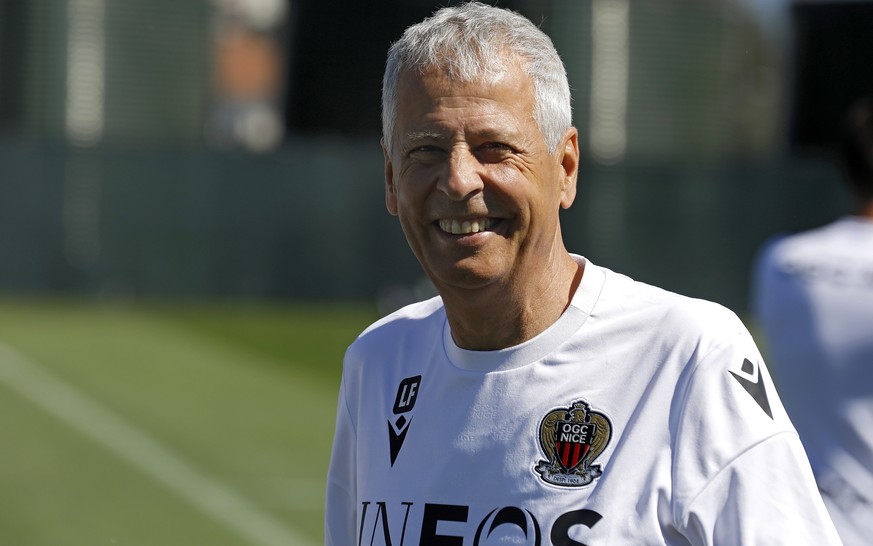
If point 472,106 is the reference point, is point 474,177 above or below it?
below

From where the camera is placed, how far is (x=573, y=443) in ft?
8.79

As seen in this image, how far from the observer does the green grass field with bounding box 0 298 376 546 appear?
34.3 ft

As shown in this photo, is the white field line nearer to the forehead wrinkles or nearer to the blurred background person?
the blurred background person

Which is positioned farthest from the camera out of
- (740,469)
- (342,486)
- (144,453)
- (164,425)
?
(164,425)

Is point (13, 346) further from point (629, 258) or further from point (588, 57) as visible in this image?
point (588, 57)

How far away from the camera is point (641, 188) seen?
2352 cm

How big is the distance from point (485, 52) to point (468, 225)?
1.07 feet

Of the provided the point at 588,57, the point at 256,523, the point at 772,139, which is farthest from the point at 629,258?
the point at 772,139

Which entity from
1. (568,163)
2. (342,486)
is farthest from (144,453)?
(568,163)

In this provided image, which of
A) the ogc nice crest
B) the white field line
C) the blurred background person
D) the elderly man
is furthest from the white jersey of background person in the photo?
the white field line

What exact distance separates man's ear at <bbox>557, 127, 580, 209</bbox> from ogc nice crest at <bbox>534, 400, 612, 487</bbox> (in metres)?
0.45

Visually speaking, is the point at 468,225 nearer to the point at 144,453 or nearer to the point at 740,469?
the point at 740,469

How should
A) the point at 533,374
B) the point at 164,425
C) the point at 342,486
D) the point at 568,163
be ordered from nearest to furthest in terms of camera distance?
the point at 533,374 < the point at 568,163 < the point at 342,486 < the point at 164,425

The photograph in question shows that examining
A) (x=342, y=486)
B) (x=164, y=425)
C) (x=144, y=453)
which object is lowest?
(x=164, y=425)
